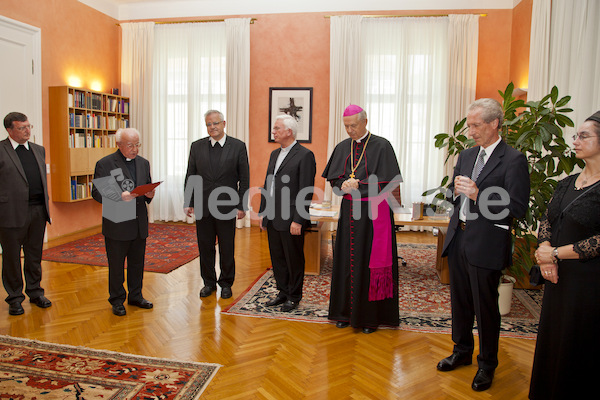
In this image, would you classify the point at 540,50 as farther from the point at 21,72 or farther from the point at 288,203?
the point at 21,72

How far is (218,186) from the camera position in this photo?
436 cm

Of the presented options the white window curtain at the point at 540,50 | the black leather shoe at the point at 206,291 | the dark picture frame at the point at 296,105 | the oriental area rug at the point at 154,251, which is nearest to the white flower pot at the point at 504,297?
the black leather shoe at the point at 206,291

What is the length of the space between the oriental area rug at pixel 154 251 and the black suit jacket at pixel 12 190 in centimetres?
184

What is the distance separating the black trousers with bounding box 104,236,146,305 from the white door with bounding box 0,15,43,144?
133 inches

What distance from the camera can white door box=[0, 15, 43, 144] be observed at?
616 cm

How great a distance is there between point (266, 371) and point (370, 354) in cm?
82

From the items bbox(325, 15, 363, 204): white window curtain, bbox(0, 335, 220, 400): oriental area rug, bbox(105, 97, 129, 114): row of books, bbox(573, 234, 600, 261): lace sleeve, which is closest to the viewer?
bbox(573, 234, 600, 261): lace sleeve

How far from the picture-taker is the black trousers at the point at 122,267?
13.2ft

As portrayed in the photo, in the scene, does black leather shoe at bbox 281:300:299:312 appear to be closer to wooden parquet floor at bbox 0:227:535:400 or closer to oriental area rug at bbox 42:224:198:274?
wooden parquet floor at bbox 0:227:535:400

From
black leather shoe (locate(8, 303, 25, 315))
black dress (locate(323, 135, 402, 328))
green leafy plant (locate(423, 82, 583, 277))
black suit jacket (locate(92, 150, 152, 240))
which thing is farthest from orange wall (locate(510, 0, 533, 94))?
black leather shoe (locate(8, 303, 25, 315))

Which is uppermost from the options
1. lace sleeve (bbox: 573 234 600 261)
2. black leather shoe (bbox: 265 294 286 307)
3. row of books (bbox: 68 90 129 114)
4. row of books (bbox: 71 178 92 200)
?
row of books (bbox: 68 90 129 114)

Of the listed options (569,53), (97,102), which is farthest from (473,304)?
(97,102)

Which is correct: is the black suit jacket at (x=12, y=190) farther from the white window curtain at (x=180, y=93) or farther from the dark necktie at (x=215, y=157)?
the white window curtain at (x=180, y=93)

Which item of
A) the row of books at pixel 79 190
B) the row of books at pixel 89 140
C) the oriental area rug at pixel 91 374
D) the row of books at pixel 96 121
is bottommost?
the oriental area rug at pixel 91 374
